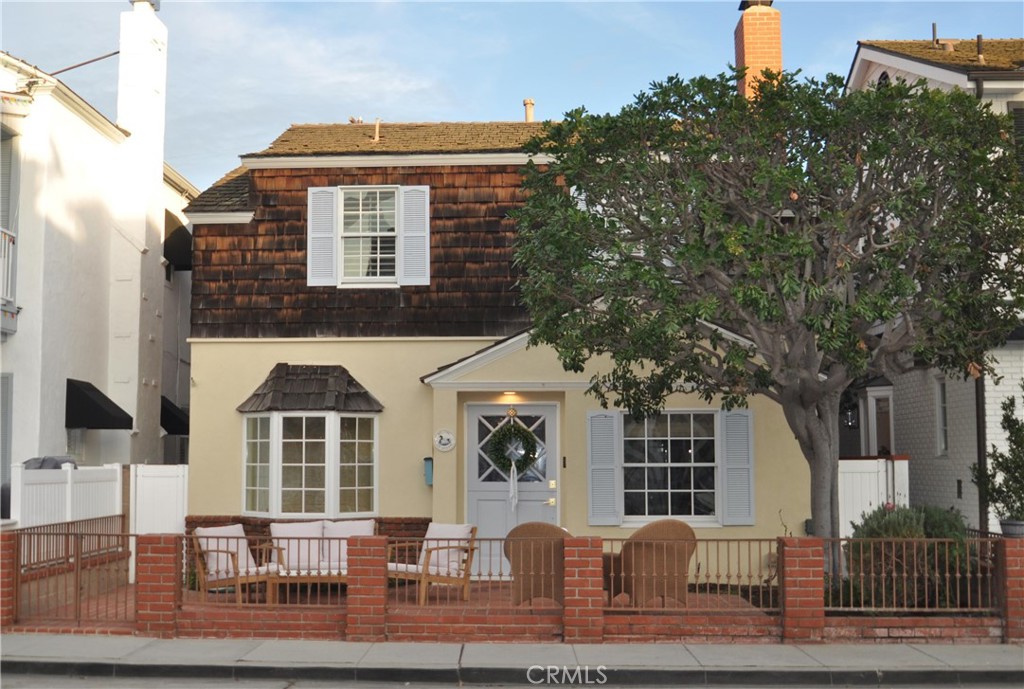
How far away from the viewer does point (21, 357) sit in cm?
1512

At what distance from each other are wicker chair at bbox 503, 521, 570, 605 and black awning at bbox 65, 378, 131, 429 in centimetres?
735

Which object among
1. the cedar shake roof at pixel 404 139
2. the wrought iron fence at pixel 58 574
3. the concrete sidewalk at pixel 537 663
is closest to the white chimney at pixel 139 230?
the cedar shake roof at pixel 404 139

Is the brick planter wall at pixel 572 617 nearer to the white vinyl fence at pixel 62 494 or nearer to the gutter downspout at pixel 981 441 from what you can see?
the white vinyl fence at pixel 62 494

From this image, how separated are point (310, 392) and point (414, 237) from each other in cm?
270

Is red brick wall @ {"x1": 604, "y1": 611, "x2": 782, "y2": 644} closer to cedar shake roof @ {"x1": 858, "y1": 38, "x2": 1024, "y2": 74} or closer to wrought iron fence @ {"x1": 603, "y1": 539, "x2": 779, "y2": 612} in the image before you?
wrought iron fence @ {"x1": 603, "y1": 539, "x2": 779, "y2": 612}

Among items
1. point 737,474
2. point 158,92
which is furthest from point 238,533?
point 158,92

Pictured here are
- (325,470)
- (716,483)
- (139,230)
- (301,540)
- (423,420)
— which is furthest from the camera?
(139,230)

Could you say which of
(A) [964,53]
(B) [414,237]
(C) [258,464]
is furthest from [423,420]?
(A) [964,53]

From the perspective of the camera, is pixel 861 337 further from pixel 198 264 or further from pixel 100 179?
pixel 100 179

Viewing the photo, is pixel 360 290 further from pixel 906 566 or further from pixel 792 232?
pixel 906 566

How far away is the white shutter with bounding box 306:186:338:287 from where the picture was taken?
52.6 ft

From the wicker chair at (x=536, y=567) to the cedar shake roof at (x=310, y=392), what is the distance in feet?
15.1

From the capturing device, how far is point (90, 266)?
55.6 ft

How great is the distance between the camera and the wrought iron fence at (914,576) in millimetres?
11109
